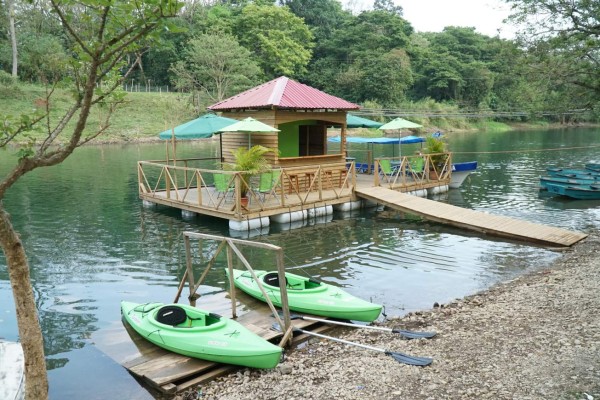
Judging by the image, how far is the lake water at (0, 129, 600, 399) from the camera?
800 cm

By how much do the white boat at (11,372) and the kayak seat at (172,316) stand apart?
2250 mm

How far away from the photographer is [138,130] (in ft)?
160

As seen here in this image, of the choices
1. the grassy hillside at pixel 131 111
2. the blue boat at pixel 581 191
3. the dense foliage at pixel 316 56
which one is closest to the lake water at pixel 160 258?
the blue boat at pixel 581 191

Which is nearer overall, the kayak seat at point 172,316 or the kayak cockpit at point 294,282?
the kayak seat at point 172,316

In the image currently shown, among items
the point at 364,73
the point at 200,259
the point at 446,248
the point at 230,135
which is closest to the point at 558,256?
the point at 446,248

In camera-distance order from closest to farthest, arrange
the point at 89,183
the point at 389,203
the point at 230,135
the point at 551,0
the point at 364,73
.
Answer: the point at 551,0 → the point at 389,203 → the point at 230,135 → the point at 89,183 → the point at 364,73

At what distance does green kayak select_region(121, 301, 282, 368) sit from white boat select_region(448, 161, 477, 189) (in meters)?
16.9

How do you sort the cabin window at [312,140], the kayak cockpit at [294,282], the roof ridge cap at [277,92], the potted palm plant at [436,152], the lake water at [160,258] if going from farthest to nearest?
the potted palm plant at [436,152], the cabin window at [312,140], the roof ridge cap at [277,92], the kayak cockpit at [294,282], the lake water at [160,258]

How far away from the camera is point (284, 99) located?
17234mm

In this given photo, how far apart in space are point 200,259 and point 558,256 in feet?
28.0

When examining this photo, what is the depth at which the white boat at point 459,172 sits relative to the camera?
22172mm

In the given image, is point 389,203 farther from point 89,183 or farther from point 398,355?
point 89,183

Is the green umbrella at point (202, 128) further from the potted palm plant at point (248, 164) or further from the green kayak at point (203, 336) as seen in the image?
the green kayak at point (203, 336)

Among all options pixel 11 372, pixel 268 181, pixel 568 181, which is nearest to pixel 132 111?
pixel 268 181
